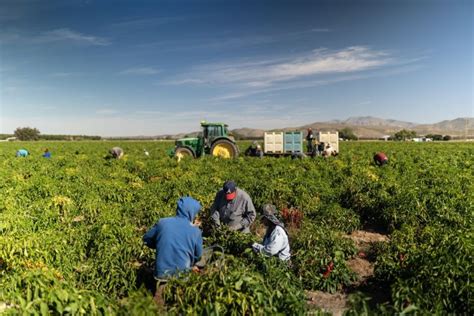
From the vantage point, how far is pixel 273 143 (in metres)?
23.2

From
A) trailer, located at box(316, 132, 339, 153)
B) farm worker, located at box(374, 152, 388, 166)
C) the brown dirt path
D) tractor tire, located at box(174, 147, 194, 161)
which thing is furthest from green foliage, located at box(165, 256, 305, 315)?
trailer, located at box(316, 132, 339, 153)

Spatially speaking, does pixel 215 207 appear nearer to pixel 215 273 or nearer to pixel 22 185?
pixel 215 273

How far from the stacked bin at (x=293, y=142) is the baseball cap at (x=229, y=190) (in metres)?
16.4

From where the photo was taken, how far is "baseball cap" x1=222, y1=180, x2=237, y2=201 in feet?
22.8

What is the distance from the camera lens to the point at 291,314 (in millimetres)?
3334

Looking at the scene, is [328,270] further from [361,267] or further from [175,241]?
[175,241]

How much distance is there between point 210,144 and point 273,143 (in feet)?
13.1

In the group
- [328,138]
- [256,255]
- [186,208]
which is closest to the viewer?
[186,208]

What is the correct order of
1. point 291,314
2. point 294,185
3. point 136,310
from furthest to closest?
1. point 294,185
2. point 291,314
3. point 136,310

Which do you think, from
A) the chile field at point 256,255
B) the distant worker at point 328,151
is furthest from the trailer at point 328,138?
the chile field at point 256,255

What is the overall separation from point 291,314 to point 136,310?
1.37m

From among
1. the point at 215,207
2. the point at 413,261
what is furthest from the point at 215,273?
the point at 215,207

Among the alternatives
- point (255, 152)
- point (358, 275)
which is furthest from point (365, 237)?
point (255, 152)

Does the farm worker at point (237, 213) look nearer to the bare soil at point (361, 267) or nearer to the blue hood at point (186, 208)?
the bare soil at point (361, 267)
